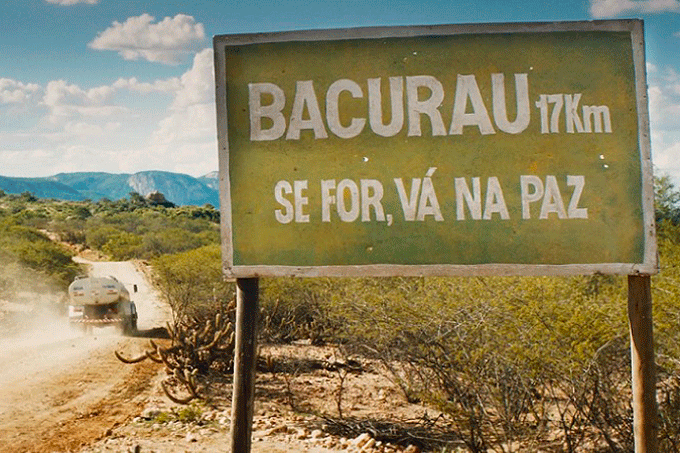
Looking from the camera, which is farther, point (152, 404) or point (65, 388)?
point (65, 388)

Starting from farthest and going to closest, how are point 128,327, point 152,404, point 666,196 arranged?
1. point 666,196
2. point 128,327
3. point 152,404

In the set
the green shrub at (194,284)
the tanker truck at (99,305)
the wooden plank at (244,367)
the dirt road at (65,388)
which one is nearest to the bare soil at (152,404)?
the dirt road at (65,388)

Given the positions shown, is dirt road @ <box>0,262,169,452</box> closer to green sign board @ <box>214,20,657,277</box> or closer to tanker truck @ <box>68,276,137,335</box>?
tanker truck @ <box>68,276,137,335</box>

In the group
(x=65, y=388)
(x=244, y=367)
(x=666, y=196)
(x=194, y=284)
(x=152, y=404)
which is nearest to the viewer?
(x=244, y=367)

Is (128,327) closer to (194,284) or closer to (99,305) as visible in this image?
(99,305)

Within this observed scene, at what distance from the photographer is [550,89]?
3949mm

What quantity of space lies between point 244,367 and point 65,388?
9395 mm

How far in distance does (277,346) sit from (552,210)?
1310cm

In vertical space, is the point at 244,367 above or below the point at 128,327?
above

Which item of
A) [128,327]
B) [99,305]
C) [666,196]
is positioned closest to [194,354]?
[128,327]

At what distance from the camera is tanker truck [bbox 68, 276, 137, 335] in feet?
56.5

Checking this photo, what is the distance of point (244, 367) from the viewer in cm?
413

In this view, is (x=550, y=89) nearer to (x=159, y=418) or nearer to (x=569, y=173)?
(x=569, y=173)

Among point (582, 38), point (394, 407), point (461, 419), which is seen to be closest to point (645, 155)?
point (582, 38)
